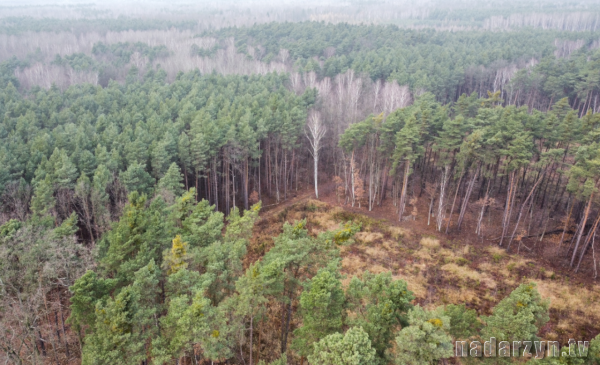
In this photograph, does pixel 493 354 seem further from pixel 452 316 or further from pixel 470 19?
pixel 470 19

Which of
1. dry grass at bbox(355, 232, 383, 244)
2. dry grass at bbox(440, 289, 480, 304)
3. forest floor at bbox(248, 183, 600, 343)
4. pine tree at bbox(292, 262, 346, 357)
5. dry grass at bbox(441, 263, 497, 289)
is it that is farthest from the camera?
dry grass at bbox(355, 232, 383, 244)

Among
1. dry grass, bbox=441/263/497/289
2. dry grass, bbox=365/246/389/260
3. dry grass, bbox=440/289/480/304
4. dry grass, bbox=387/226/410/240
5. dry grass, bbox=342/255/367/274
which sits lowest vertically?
dry grass, bbox=342/255/367/274

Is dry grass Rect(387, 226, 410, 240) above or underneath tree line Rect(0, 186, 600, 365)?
underneath

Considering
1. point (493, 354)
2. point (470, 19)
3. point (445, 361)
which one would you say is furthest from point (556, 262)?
point (470, 19)

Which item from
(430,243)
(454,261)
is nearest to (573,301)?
(454,261)

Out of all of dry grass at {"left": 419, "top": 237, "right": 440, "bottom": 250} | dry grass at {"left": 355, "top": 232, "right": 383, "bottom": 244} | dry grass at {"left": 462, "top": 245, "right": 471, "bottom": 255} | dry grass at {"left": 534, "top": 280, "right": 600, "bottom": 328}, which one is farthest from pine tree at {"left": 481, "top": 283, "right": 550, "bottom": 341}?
dry grass at {"left": 355, "top": 232, "right": 383, "bottom": 244}

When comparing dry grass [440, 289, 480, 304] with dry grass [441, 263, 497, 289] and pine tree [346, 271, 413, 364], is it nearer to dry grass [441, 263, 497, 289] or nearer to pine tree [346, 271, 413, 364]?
dry grass [441, 263, 497, 289]

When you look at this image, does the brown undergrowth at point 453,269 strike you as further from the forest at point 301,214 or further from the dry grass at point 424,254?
the forest at point 301,214
